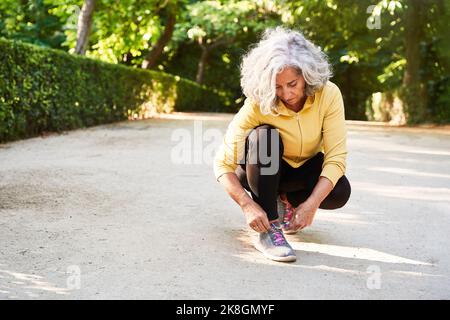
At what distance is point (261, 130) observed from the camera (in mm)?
3102

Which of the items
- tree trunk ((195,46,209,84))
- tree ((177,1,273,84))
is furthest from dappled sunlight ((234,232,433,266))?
tree trunk ((195,46,209,84))

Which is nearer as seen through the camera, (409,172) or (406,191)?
(406,191)

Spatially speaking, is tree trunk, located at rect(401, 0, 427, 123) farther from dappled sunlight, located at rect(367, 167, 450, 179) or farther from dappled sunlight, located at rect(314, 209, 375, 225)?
dappled sunlight, located at rect(314, 209, 375, 225)

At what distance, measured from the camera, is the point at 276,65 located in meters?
2.89

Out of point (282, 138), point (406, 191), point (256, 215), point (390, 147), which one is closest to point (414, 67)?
point (390, 147)

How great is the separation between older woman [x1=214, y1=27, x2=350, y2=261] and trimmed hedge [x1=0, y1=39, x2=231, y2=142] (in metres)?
5.63

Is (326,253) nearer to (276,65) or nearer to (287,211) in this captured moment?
(287,211)

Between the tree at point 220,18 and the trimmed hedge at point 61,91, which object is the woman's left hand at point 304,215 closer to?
the trimmed hedge at point 61,91

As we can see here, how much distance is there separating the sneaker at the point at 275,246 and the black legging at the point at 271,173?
3.2 inches

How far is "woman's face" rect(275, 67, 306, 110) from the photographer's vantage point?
294cm

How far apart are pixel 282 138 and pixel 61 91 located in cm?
770

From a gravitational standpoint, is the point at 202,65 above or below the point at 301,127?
above
